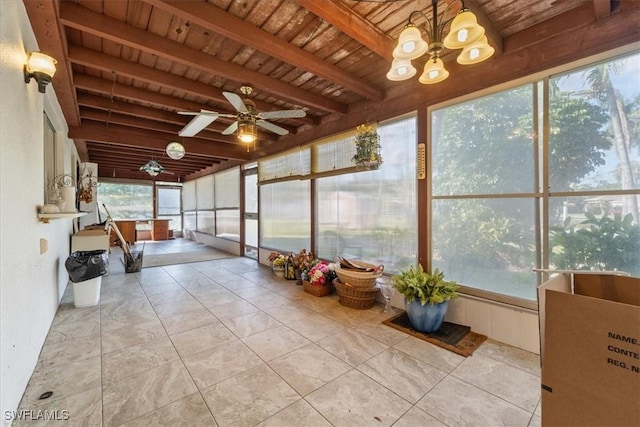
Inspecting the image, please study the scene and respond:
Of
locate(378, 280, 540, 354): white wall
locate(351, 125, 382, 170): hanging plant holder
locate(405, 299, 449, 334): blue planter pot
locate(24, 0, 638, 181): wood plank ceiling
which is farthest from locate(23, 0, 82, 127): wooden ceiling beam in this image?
locate(378, 280, 540, 354): white wall

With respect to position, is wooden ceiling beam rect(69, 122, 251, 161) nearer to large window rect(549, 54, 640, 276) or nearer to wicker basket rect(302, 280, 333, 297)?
wicker basket rect(302, 280, 333, 297)

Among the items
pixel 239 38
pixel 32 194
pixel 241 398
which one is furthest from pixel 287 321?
pixel 239 38

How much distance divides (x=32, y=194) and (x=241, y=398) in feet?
Answer: 7.64

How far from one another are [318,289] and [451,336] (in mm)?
1820

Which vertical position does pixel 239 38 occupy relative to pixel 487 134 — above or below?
above

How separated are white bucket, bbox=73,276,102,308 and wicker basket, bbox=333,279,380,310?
327 centimetres

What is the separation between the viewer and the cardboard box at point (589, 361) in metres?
0.81

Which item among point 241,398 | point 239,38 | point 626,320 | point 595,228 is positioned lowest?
point 241,398

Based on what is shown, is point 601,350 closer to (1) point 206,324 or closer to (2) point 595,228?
(2) point 595,228

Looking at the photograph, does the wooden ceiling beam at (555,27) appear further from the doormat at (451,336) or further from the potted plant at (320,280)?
the potted plant at (320,280)

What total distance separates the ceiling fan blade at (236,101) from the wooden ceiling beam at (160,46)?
259 millimetres

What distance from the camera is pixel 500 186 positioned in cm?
268

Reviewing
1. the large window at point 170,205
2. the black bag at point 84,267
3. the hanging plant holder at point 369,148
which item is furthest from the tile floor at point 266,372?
the large window at point 170,205

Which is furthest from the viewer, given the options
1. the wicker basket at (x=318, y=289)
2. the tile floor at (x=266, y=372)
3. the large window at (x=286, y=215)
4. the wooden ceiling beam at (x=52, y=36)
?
the large window at (x=286, y=215)
